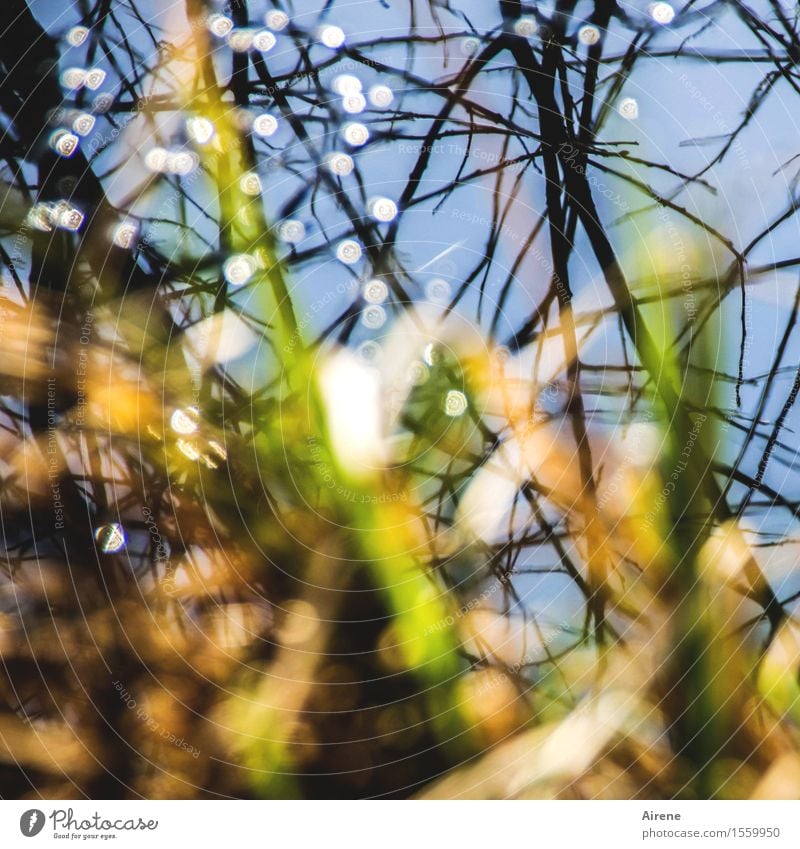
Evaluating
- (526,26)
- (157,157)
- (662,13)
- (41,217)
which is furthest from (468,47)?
(41,217)

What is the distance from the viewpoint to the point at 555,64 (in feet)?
1.80

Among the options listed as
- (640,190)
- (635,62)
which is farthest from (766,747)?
(635,62)

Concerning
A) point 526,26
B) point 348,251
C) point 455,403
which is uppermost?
point 526,26

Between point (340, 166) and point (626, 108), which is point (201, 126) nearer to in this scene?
point (340, 166)

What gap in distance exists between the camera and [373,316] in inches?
21.3

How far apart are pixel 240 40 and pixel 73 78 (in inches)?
5.4

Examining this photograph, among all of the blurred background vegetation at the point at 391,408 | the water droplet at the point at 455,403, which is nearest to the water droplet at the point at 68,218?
the blurred background vegetation at the point at 391,408

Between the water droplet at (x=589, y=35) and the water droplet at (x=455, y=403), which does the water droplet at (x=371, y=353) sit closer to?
the water droplet at (x=455, y=403)

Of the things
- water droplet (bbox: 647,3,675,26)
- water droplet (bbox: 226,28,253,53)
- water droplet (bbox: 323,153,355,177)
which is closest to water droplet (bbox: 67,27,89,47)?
water droplet (bbox: 226,28,253,53)

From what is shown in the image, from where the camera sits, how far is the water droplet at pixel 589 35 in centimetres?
55

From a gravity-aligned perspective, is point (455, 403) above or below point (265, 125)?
below

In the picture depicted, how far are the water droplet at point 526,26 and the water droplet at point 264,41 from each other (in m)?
0.20
